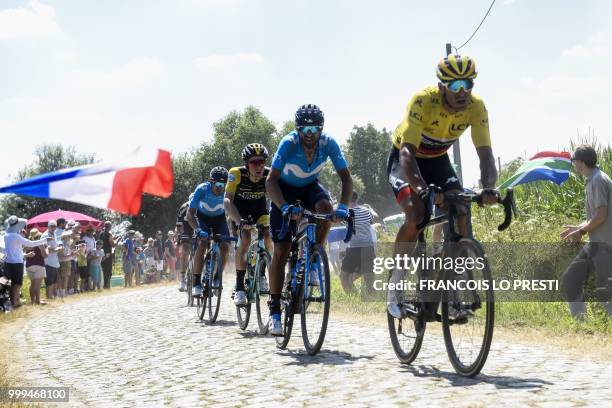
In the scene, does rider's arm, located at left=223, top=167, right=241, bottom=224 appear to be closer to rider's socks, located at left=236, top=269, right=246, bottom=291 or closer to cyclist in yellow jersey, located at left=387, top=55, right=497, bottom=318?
rider's socks, located at left=236, top=269, right=246, bottom=291

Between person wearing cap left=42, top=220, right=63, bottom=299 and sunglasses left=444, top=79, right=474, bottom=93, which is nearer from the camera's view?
sunglasses left=444, top=79, right=474, bottom=93

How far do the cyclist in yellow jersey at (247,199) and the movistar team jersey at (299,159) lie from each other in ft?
6.00

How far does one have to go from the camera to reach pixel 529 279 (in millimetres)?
11977

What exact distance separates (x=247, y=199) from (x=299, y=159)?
9.12 feet

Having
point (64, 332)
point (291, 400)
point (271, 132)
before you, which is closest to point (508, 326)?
point (291, 400)

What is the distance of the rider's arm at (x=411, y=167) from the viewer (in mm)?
6262

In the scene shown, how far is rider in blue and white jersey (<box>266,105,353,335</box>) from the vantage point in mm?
7750

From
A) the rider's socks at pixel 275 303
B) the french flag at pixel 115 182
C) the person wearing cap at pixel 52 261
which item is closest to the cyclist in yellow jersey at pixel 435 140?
the rider's socks at pixel 275 303

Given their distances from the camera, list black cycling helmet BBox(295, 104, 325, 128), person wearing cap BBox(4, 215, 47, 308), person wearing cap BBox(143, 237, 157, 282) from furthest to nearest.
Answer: person wearing cap BBox(143, 237, 157, 282) < person wearing cap BBox(4, 215, 47, 308) < black cycling helmet BBox(295, 104, 325, 128)

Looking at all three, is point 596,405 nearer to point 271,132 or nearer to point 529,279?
point 529,279

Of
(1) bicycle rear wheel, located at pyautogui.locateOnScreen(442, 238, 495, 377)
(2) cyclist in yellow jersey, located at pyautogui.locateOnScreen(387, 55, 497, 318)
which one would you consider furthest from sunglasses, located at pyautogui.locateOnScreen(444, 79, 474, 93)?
(1) bicycle rear wheel, located at pyautogui.locateOnScreen(442, 238, 495, 377)

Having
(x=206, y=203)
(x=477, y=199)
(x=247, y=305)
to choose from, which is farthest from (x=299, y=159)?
(x=206, y=203)

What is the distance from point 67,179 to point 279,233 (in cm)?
290

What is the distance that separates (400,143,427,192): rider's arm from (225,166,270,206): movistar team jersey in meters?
3.96
